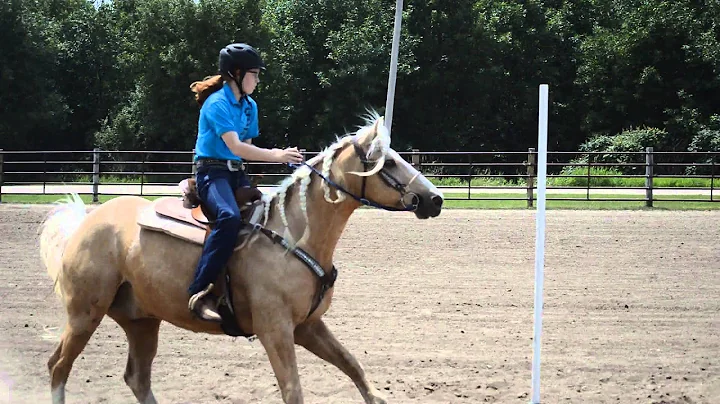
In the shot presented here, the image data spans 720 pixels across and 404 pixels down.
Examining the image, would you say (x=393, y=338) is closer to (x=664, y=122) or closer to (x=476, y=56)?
(x=664, y=122)

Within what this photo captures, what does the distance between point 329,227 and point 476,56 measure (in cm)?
3618

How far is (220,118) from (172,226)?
78 cm

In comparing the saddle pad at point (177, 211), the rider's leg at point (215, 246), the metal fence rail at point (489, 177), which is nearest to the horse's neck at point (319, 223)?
the rider's leg at point (215, 246)

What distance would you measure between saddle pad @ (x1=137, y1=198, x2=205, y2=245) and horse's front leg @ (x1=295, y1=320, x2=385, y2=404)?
0.83 meters

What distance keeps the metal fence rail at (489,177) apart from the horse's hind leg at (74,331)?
1147 centimetres

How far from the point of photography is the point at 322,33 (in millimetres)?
40125

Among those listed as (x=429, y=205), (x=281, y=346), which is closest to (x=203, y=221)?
(x=281, y=346)

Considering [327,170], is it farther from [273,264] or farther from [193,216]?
[193,216]

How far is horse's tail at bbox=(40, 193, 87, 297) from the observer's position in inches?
237

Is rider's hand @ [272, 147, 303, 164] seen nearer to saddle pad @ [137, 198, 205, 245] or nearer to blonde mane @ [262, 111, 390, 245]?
blonde mane @ [262, 111, 390, 245]

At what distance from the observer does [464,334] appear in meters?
7.89

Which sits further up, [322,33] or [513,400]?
[322,33]

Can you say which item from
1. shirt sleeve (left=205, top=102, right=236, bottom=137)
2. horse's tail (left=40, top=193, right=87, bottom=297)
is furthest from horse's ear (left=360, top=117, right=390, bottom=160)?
horse's tail (left=40, top=193, right=87, bottom=297)

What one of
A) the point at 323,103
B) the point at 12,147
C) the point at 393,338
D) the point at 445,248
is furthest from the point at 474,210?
the point at 12,147
